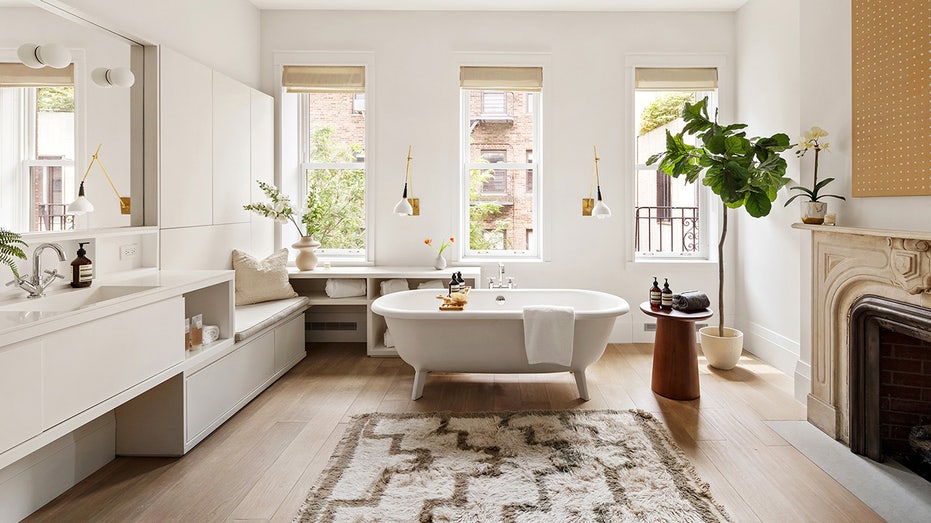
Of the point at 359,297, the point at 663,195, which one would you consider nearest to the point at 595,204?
the point at 663,195

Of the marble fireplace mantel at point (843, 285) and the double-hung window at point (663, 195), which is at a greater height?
the double-hung window at point (663, 195)

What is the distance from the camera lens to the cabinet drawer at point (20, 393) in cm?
159

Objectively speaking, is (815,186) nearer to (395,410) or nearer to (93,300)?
(395,410)

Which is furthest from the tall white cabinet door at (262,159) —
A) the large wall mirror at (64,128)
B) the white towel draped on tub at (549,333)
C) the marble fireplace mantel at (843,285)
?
the marble fireplace mantel at (843,285)

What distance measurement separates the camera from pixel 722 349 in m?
3.88

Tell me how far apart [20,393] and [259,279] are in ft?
7.82

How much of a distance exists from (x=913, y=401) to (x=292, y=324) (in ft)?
12.5

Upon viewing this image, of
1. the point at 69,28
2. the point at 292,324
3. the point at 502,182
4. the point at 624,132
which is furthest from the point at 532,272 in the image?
the point at 69,28

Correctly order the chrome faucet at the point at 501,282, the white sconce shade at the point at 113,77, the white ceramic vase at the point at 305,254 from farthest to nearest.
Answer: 1. the white ceramic vase at the point at 305,254
2. the chrome faucet at the point at 501,282
3. the white sconce shade at the point at 113,77

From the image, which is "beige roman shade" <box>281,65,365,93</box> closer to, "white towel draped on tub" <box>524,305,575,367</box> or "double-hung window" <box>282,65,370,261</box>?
"double-hung window" <box>282,65,370,261</box>

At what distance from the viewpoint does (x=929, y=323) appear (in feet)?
7.06

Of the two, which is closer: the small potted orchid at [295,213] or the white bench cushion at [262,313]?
the white bench cushion at [262,313]

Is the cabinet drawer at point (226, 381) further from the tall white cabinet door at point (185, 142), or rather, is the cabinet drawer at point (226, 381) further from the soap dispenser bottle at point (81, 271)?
the tall white cabinet door at point (185, 142)

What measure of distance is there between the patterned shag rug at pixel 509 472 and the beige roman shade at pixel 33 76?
6.75 ft
